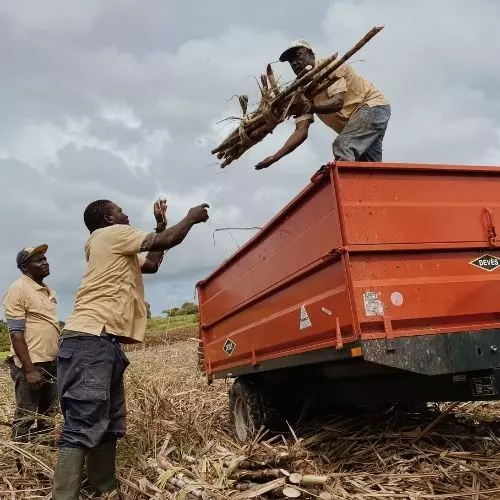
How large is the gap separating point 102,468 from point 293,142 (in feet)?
9.42

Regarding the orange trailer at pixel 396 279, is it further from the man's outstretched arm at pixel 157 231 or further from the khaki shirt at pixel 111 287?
the khaki shirt at pixel 111 287

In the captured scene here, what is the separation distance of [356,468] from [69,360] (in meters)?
2.06

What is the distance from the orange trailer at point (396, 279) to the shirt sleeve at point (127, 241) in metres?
1.12

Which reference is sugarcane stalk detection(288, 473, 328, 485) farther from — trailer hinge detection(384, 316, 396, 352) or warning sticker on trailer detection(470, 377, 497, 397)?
warning sticker on trailer detection(470, 377, 497, 397)

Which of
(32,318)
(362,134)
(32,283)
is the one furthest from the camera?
(32,283)

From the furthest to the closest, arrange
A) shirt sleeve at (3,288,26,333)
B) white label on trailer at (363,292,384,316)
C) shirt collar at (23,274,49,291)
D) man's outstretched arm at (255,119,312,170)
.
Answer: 1. shirt collar at (23,274,49,291)
2. shirt sleeve at (3,288,26,333)
3. man's outstretched arm at (255,119,312,170)
4. white label on trailer at (363,292,384,316)

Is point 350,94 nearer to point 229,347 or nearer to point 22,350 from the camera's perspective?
point 229,347

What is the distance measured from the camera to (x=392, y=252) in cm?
378

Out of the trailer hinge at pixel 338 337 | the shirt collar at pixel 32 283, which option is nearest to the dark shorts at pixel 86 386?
the trailer hinge at pixel 338 337

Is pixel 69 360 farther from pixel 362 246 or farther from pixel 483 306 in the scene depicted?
pixel 483 306

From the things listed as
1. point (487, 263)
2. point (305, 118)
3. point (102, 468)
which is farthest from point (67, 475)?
point (305, 118)

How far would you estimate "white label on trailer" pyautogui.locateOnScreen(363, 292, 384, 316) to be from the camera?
361 centimetres

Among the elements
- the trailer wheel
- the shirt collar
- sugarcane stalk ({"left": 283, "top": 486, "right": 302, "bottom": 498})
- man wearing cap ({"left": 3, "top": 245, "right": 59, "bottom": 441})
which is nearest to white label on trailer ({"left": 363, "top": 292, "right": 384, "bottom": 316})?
sugarcane stalk ({"left": 283, "top": 486, "right": 302, "bottom": 498})

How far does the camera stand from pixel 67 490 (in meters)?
3.59
